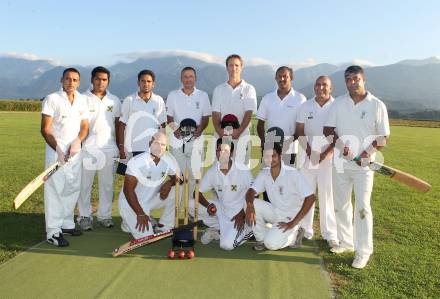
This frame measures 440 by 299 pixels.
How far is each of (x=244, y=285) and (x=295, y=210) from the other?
5.56 feet

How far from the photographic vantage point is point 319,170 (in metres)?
5.78

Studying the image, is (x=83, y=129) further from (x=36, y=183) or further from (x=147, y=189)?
(x=147, y=189)

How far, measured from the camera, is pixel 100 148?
629 centimetres

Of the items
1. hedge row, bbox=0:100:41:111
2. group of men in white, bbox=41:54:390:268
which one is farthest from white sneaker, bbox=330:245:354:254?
hedge row, bbox=0:100:41:111

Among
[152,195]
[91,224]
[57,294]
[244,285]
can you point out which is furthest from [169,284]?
[91,224]

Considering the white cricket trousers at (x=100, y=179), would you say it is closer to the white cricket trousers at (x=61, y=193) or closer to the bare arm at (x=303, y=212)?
the white cricket trousers at (x=61, y=193)

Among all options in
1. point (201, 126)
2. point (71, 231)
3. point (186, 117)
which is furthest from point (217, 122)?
point (71, 231)

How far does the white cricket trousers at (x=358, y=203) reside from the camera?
4926 millimetres

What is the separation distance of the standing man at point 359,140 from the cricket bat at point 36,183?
3.72 metres

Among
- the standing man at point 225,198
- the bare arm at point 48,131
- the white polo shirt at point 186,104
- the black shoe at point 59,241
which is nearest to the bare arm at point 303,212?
the standing man at point 225,198

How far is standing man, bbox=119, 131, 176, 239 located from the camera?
5.73 metres

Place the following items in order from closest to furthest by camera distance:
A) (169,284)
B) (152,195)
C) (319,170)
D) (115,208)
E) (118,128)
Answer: (169,284) → (319,170) → (152,195) → (118,128) → (115,208)

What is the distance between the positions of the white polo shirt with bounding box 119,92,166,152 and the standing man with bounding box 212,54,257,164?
101cm

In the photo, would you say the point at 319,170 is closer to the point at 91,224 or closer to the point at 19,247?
the point at 91,224
